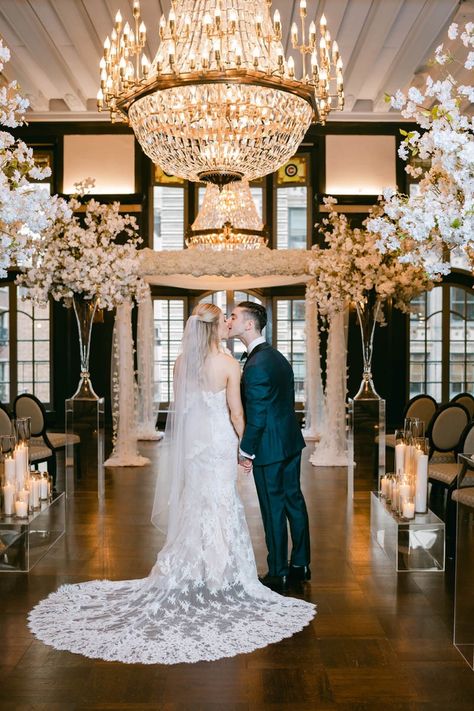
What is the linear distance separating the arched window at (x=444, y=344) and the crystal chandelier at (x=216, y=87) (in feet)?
25.8

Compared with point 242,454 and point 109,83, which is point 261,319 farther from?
point 109,83

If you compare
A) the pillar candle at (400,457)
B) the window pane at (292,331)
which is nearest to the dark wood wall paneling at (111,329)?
the window pane at (292,331)

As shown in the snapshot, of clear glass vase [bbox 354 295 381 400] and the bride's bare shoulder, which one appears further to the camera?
clear glass vase [bbox 354 295 381 400]

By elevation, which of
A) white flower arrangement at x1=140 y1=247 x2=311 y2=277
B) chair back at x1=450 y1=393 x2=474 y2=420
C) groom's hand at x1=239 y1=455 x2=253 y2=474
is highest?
white flower arrangement at x1=140 y1=247 x2=311 y2=277

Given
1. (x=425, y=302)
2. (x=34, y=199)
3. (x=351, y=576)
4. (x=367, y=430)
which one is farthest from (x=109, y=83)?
(x=425, y=302)

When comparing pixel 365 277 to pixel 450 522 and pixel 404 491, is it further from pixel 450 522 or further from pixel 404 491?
pixel 404 491

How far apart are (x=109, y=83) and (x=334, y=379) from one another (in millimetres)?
5242

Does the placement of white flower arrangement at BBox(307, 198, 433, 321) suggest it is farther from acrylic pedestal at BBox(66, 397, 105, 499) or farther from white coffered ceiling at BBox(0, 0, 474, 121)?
acrylic pedestal at BBox(66, 397, 105, 499)

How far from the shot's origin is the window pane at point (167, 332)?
45.0 ft

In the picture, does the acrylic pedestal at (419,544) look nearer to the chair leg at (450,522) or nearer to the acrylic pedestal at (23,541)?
the chair leg at (450,522)

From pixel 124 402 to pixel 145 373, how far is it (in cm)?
199

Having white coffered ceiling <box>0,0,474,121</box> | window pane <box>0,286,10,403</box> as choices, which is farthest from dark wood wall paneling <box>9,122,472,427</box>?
white coffered ceiling <box>0,0,474,121</box>

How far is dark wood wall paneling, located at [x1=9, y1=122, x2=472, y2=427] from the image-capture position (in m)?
12.7

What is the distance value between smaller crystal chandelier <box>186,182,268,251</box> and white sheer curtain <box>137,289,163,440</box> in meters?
1.76
